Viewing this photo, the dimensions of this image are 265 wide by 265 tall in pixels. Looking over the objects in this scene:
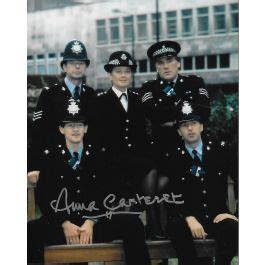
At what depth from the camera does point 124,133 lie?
3.66 meters

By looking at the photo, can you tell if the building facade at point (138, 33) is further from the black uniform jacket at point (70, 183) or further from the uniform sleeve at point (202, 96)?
the black uniform jacket at point (70, 183)

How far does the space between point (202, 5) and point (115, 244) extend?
1915 mm

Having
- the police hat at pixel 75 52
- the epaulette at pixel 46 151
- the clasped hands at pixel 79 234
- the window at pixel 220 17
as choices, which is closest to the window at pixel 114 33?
the police hat at pixel 75 52

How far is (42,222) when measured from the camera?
3.61m

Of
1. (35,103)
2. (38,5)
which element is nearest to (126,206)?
(35,103)

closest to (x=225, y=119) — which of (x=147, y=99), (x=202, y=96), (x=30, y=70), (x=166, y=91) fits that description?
(x=202, y=96)

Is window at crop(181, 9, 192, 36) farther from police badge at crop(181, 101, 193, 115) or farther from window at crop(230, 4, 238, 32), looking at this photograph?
police badge at crop(181, 101, 193, 115)

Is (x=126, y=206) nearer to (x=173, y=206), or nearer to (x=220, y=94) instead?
(x=173, y=206)

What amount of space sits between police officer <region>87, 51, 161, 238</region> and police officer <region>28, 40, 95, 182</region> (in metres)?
0.17

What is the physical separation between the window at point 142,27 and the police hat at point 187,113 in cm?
61

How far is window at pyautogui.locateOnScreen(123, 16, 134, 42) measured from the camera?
3719 millimetres

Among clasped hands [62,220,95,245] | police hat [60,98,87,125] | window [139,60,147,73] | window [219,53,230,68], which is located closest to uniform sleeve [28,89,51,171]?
police hat [60,98,87,125]

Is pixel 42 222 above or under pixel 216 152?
under

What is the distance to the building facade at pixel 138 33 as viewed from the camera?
365cm
